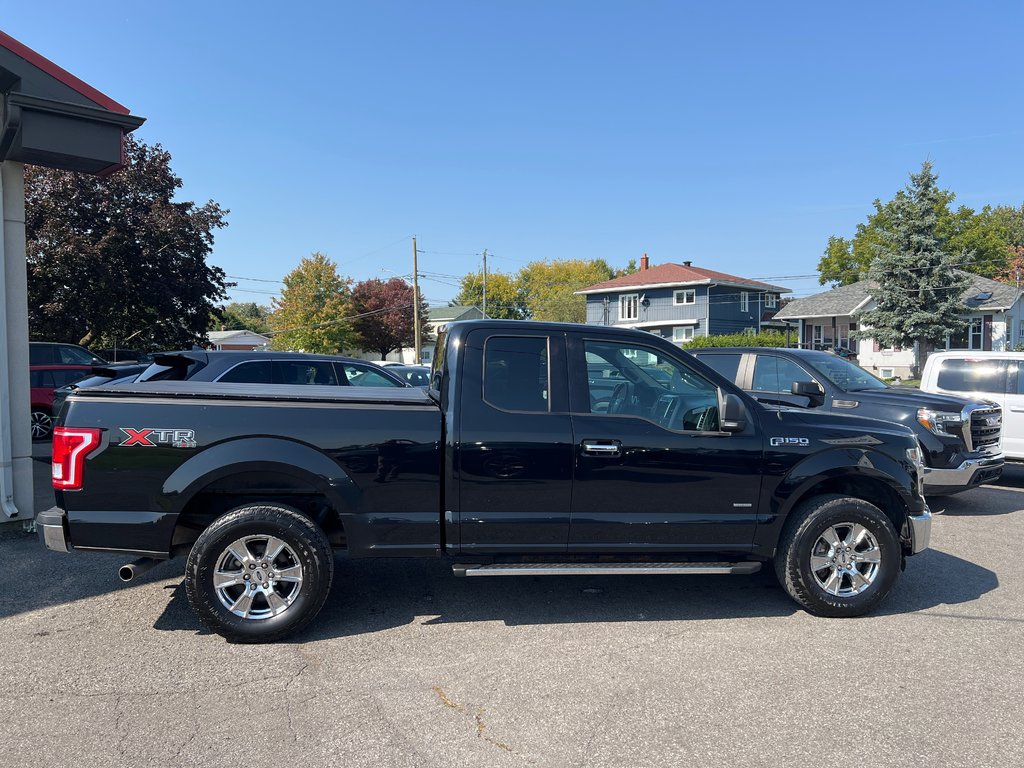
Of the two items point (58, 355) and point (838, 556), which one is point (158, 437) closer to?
point (838, 556)

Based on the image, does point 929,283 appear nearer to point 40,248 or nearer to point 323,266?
point 40,248

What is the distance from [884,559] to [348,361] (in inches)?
270

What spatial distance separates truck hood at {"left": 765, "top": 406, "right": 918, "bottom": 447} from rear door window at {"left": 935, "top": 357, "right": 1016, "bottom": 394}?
5.75m

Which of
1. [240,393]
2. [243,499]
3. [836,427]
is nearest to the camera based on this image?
[240,393]

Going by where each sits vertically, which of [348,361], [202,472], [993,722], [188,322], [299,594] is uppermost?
[188,322]

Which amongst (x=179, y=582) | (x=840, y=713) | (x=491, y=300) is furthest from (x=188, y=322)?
(x=491, y=300)

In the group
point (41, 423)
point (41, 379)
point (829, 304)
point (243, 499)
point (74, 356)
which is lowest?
point (41, 423)

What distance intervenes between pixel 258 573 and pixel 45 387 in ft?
37.1

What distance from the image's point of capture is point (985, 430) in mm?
8297

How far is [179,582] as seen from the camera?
5.56m

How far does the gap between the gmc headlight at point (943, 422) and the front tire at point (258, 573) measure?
6.77 m

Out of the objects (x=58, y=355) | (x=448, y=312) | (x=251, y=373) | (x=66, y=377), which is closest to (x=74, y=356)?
(x=58, y=355)

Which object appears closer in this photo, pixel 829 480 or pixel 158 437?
pixel 158 437

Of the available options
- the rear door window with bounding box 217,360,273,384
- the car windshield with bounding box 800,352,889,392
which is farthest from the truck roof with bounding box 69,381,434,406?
the car windshield with bounding box 800,352,889,392
